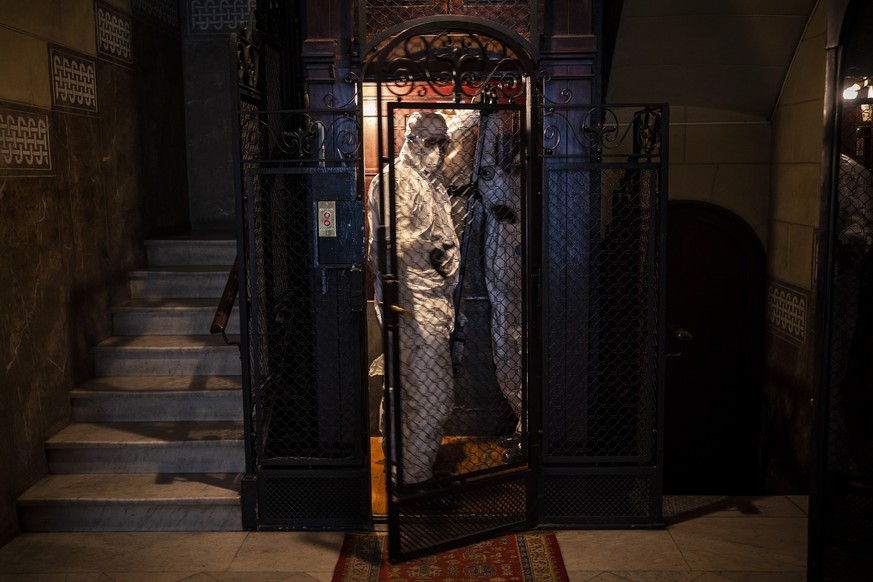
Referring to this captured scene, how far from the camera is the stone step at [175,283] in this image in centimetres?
506

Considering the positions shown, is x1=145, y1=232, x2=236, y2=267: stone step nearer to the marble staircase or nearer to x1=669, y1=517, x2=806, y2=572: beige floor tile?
the marble staircase

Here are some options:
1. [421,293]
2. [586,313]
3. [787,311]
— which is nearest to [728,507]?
[586,313]

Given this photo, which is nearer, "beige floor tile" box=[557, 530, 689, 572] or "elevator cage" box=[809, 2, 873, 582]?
"elevator cage" box=[809, 2, 873, 582]

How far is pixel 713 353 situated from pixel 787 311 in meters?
0.68

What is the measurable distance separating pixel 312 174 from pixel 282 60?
3.81 ft

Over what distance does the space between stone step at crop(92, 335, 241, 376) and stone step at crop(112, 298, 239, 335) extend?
180 mm

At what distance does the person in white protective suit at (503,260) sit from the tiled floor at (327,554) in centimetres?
80

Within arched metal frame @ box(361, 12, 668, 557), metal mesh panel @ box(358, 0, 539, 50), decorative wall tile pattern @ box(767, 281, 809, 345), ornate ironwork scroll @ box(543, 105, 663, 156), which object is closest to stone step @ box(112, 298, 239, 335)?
arched metal frame @ box(361, 12, 668, 557)

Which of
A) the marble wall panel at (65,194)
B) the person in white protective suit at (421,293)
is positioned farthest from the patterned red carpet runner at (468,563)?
the marble wall panel at (65,194)

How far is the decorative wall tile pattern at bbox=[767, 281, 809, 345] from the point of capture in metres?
4.85

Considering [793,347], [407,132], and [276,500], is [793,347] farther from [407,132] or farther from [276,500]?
[276,500]

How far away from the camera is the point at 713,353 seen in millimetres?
5641

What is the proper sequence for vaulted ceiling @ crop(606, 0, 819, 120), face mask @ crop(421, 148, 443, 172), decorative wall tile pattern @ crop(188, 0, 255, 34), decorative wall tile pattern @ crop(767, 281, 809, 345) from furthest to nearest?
decorative wall tile pattern @ crop(188, 0, 255, 34) → decorative wall tile pattern @ crop(767, 281, 809, 345) → vaulted ceiling @ crop(606, 0, 819, 120) → face mask @ crop(421, 148, 443, 172)

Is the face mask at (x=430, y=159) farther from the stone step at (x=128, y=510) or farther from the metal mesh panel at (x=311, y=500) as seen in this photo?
the stone step at (x=128, y=510)
